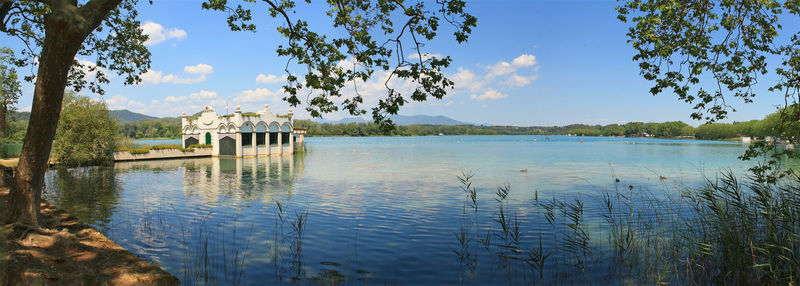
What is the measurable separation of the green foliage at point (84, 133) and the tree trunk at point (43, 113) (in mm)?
27587

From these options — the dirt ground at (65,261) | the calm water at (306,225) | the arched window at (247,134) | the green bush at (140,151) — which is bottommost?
the calm water at (306,225)

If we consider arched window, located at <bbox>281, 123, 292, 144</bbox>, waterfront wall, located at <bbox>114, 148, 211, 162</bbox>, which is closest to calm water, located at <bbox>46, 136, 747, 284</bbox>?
waterfront wall, located at <bbox>114, 148, 211, 162</bbox>

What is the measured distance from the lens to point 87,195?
54.3 ft

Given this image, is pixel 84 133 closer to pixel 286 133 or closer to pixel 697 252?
pixel 286 133

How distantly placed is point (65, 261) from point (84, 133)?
2987 cm

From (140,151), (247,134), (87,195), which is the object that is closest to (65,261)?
(87,195)

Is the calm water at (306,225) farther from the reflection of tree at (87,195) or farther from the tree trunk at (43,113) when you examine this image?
the tree trunk at (43,113)

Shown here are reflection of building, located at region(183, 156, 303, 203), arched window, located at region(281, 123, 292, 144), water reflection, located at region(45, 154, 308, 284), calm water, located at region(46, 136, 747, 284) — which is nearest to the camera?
calm water, located at region(46, 136, 747, 284)

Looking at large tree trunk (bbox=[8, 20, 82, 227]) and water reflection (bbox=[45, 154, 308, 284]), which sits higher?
large tree trunk (bbox=[8, 20, 82, 227])

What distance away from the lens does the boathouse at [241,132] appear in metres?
46.8

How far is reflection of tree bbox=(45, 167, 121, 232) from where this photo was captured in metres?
12.5

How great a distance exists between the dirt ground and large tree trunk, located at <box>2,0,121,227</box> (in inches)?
19.0

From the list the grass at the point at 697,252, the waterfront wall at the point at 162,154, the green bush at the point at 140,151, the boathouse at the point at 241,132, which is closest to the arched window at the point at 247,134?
the boathouse at the point at 241,132

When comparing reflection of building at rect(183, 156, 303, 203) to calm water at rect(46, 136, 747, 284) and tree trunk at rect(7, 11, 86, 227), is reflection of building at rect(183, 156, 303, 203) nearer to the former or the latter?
calm water at rect(46, 136, 747, 284)
